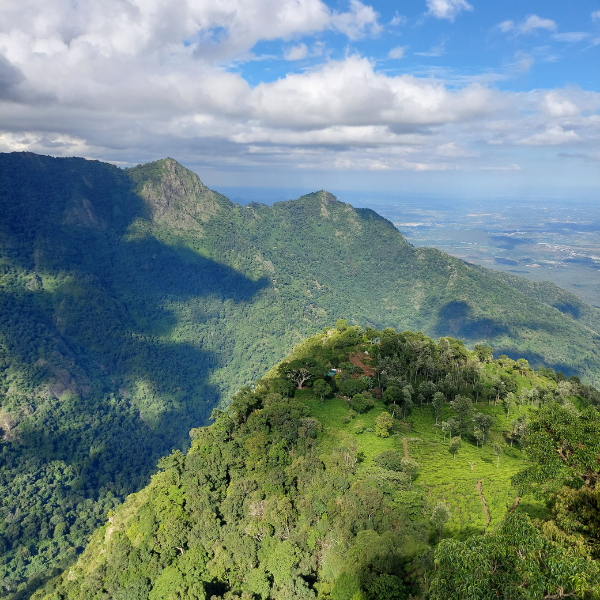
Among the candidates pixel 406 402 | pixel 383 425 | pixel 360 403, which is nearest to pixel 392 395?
pixel 406 402

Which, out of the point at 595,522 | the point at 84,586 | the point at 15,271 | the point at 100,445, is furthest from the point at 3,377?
the point at 595,522

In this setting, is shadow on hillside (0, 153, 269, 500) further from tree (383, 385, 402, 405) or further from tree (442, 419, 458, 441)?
tree (442, 419, 458, 441)

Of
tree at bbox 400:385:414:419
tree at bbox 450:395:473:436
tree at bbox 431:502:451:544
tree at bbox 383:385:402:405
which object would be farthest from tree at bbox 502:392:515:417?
tree at bbox 431:502:451:544

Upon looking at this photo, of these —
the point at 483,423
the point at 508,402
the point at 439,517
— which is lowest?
the point at 508,402

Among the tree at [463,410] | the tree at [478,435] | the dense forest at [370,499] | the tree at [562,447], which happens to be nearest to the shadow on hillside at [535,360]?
the dense forest at [370,499]

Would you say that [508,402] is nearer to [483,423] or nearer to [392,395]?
[483,423]

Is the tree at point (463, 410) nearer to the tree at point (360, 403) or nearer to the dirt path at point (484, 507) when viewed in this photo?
the tree at point (360, 403)
